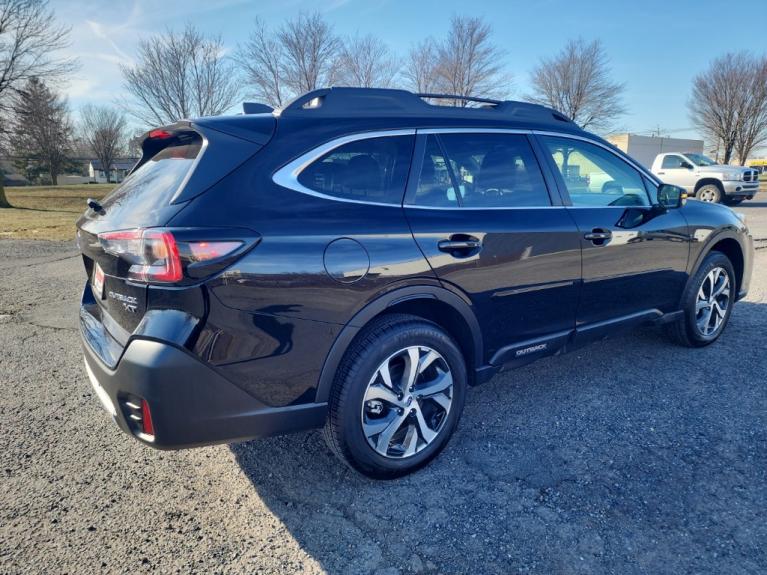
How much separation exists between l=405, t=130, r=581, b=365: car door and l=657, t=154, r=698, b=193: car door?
1842 centimetres

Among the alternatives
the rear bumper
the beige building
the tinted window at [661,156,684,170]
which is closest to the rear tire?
the rear bumper

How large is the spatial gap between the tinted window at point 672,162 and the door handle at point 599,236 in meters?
19.0

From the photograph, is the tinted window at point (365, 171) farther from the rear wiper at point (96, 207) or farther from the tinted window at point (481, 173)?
the rear wiper at point (96, 207)

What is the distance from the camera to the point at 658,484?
2459mm

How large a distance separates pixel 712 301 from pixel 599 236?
1706 mm

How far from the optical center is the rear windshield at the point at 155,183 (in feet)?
7.00

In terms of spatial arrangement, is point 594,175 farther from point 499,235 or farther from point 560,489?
point 560,489

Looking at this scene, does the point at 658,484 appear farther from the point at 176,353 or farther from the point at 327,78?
the point at 327,78

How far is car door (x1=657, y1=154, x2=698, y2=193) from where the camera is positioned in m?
18.7

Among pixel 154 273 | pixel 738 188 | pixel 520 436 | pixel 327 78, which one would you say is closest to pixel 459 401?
pixel 520 436

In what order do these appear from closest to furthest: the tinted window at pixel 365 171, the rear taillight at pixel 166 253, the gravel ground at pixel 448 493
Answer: the rear taillight at pixel 166 253 < the gravel ground at pixel 448 493 < the tinted window at pixel 365 171

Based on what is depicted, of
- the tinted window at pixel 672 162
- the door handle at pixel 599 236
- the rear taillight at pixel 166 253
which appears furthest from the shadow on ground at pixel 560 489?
the tinted window at pixel 672 162

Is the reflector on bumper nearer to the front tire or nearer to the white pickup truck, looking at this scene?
the front tire

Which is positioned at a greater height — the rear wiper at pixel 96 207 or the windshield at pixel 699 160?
the windshield at pixel 699 160
